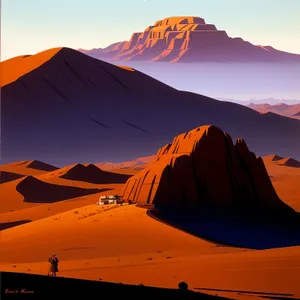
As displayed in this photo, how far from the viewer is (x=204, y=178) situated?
48.5 metres

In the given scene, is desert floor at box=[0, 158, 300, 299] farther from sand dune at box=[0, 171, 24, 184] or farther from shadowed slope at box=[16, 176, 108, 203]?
sand dune at box=[0, 171, 24, 184]

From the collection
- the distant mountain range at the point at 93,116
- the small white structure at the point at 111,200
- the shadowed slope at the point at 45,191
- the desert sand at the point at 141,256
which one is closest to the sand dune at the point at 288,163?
the distant mountain range at the point at 93,116

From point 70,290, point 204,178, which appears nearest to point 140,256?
point 204,178

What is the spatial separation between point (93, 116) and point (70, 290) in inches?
6229

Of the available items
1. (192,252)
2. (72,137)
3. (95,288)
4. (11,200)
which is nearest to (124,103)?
(72,137)

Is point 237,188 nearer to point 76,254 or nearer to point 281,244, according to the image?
point 281,244

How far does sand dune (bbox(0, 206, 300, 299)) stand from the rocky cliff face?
2.37m

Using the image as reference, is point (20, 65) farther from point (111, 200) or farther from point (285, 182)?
point (111, 200)

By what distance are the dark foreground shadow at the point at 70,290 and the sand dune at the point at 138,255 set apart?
5374 mm

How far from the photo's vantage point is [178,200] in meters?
47.2

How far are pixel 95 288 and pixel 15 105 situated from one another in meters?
153

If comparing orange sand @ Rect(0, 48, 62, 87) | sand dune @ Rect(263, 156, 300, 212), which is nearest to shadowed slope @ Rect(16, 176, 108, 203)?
sand dune @ Rect(263, 156, 300, 212)

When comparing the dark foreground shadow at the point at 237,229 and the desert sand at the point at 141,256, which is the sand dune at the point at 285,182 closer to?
the dark foreground shadow at the point at 237,229

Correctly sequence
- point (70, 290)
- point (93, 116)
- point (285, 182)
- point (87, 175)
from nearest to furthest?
point (70, 290)
point (285, 182)
point (87, 175)
point (93, 116)
